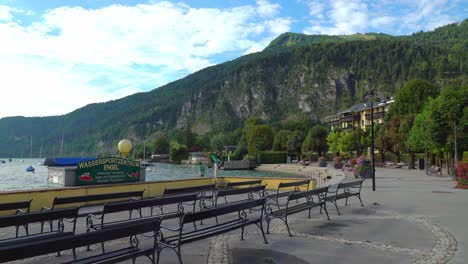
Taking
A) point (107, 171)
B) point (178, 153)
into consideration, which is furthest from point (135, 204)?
point (178, 153)

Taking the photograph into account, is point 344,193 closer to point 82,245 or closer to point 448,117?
point 82,245

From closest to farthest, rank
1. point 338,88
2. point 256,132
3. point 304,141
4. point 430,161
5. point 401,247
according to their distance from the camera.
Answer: point 401,247
point 430,161
point 304,141
point 256,132
point 338,88

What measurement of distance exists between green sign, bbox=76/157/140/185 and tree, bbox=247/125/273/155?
85.4 meters

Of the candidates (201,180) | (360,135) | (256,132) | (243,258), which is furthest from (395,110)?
(243,258)

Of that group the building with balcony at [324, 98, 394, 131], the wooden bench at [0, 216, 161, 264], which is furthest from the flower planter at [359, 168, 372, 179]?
the building with balcony at [324, 98, 394, 131]

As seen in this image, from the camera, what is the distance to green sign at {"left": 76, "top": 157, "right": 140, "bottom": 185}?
14133 millimetres

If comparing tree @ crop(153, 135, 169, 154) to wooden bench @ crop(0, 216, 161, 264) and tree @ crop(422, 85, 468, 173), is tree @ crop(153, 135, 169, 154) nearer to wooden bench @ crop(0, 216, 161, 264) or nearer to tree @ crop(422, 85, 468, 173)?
tree @ crop(422, 85, 468, 173)

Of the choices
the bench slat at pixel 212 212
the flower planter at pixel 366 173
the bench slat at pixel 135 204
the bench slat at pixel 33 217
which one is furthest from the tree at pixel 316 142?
the bench slat at pixel 33 217

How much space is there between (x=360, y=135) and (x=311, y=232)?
76.4 m

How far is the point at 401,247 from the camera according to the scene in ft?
23.1

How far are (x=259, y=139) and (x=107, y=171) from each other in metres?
90.4

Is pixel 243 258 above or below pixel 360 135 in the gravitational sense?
below

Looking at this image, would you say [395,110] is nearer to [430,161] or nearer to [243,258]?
[430,161]

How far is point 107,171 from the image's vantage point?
14.7m
